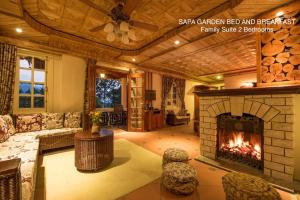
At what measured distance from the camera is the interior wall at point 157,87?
716 cm

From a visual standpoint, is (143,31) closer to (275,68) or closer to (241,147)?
(275,68)

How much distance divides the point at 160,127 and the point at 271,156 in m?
4.65

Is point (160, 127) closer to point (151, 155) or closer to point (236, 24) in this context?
point (151, 155)

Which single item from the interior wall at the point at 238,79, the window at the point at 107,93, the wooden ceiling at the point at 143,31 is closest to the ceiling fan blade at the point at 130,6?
the wooden ceiling at the point at 143,31

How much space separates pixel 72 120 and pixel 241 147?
430 centimetres

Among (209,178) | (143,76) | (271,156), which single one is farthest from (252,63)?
(209,178)

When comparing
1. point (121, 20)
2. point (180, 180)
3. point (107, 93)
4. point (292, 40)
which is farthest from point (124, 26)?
point (107, 93)

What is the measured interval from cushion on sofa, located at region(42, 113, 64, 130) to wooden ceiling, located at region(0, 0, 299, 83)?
1957 millimetres

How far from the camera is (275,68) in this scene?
2.34m

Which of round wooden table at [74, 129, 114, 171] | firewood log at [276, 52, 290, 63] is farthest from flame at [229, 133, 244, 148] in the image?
round wooden table at [74, 129, 114, 171]

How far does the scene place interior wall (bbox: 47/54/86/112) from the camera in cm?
441

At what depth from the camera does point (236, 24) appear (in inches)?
117

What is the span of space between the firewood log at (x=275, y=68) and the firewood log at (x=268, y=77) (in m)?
0.05

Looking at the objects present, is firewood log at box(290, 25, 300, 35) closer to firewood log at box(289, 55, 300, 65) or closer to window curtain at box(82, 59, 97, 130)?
firewood log at box(289, 55, 300, 65)
